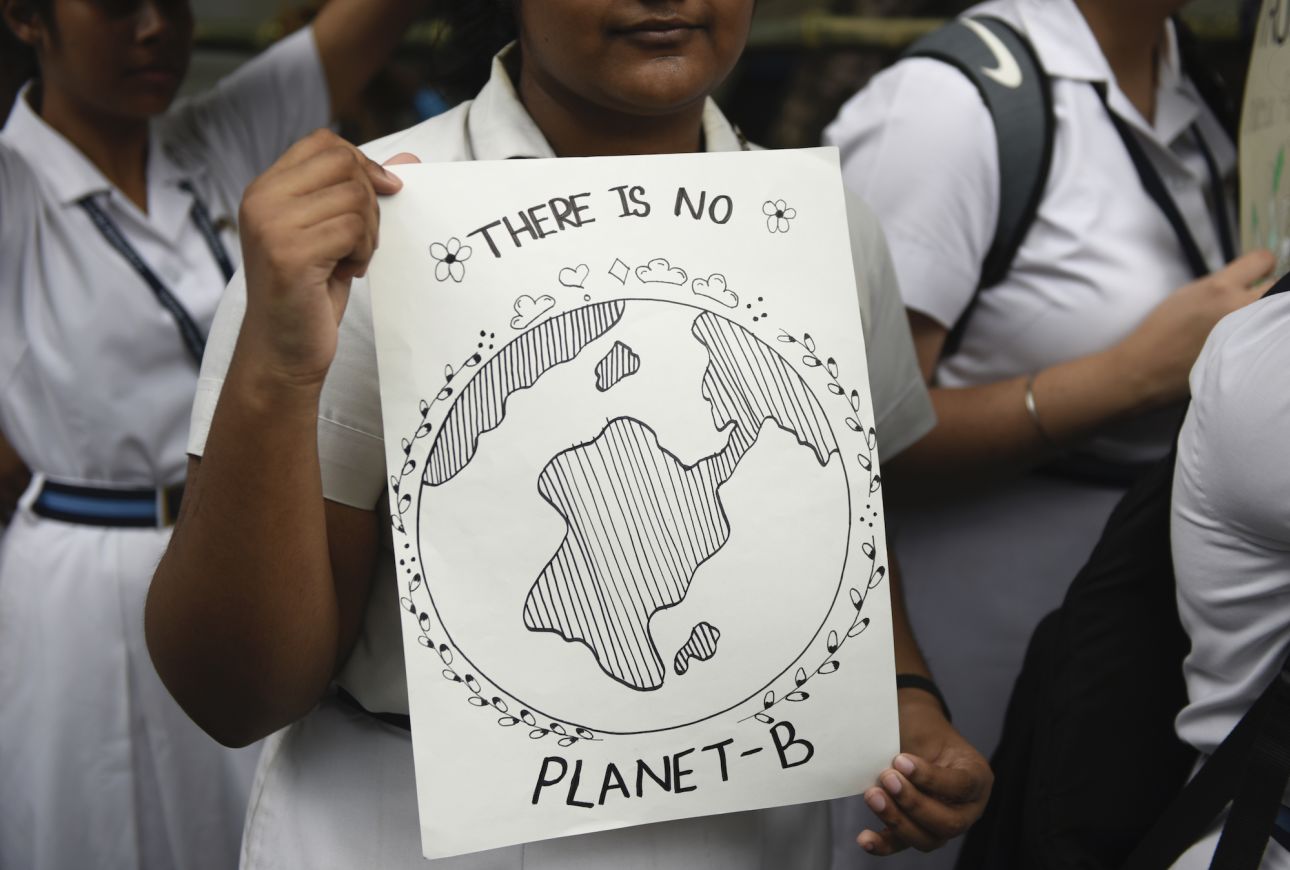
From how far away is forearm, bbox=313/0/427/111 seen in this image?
2.02 metres

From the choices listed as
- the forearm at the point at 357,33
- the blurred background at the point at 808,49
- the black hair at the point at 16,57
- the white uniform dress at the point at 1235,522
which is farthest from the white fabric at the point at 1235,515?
the black hair at the point at 16,57

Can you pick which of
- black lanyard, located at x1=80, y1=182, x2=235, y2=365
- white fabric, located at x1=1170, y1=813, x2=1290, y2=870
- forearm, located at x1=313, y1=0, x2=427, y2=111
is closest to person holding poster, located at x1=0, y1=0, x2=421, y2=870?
black lanyard, located at x1=80, y1=182, x2=235, y2=365

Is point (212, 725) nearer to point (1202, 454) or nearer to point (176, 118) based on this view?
point (1202, 454)

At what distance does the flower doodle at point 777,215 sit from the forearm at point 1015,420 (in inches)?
24.0

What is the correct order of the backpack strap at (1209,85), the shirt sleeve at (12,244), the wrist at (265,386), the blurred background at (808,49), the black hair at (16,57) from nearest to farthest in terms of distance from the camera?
the wrist at (265,386) → the backpack strap at (1209,85) → the shirt sleeve at (12,244) → the black hair at (16,57) → the blurred background at (808,49)

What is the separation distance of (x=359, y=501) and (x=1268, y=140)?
3.45 feet

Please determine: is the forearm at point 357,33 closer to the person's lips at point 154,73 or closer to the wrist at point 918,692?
the person's lips at point 154,73

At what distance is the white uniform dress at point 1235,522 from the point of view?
0.92m

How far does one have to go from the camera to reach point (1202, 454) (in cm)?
98

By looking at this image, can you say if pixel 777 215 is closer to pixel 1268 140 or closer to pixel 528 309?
pixel 528 309

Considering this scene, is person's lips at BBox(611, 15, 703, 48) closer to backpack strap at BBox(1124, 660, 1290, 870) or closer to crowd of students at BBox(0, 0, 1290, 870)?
crowd of students at BBox(0, 0, 1290, 870)

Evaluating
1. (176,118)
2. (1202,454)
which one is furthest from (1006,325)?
(176,118)

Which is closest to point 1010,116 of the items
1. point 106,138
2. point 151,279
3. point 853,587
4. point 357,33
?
point 853,587

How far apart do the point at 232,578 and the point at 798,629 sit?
40 centimetres
